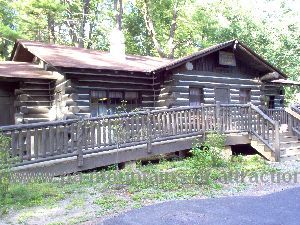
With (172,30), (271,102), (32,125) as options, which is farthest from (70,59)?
(172,30)

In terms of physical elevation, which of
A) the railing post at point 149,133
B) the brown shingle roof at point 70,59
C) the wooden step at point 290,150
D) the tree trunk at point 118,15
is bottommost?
the wooden step at point 290,150

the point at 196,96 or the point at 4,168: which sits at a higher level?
the point at 196,96

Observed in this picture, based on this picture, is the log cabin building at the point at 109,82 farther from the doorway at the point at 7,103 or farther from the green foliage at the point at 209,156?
the green foliage at the point at 209,156

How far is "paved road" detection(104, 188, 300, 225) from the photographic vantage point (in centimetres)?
579

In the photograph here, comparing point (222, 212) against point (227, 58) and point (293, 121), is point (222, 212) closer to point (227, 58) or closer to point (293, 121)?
point (293, 121)

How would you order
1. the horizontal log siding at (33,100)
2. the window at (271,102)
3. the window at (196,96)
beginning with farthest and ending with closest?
the window at (271,102) < the window at (196,96) < the horizontal log siding at (33,100)

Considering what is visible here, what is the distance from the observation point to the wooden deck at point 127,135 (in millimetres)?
9344

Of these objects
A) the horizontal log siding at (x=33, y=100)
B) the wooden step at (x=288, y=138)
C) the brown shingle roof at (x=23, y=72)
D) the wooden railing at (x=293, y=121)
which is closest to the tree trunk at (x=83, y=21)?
the brown shingle roof at (x=23, y=72)

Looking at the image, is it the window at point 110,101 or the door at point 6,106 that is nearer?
the window at point 110,101

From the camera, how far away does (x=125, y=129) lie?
1101 centimetres

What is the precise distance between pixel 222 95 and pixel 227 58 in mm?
1786

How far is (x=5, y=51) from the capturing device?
2584 centimetres

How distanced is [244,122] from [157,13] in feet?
82.8

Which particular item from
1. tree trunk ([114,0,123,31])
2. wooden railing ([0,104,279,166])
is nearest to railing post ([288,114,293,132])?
wooden railing ([0,104,279,166])
